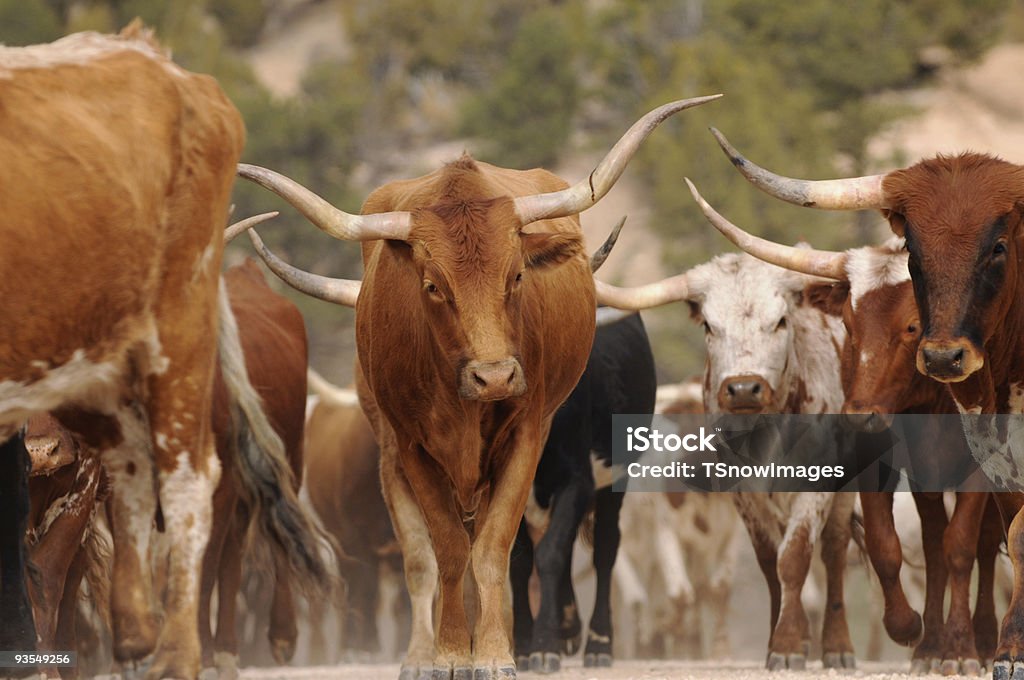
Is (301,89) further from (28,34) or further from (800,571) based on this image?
(800,571)

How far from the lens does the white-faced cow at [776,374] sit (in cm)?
935

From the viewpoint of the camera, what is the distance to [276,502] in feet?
22.8

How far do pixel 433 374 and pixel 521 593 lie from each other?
274 cm

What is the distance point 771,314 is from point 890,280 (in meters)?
1.13

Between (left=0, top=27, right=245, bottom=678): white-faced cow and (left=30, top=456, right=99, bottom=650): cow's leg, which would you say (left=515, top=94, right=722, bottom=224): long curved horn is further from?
(left=30, top=456, right=99, bottom=650): cow's leg

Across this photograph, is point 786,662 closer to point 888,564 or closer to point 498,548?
point 888,564

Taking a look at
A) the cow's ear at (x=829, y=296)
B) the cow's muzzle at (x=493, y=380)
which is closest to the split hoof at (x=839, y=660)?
the cow's ear at (x=829, y=296)

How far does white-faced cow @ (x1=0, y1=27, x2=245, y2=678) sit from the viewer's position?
16.3 ft

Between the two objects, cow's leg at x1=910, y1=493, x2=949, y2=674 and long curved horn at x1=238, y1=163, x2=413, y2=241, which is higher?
long curved horn at x1=238, y1=163, x2=413, y2=241

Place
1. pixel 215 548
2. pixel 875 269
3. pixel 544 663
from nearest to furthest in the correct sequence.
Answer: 1. pixel 544 663
2. pixel 875 269
3. pixel 215 548

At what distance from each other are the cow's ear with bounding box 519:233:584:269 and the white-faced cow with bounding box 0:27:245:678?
6.10 ft

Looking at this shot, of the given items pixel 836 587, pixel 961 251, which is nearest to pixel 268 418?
pixel 836 587

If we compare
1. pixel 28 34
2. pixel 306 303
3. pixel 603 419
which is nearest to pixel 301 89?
pixel 28 34

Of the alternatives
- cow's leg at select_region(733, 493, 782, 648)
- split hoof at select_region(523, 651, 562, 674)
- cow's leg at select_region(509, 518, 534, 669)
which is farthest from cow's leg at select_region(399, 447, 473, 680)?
cow's leg at select_region(733, 493, 782, 648)
